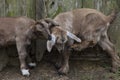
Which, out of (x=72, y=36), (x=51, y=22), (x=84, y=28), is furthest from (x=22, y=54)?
(x=84, y=28)

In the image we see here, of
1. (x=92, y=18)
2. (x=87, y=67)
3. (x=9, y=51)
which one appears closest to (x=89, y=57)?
(x=87, y=67)

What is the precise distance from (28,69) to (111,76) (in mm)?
1177

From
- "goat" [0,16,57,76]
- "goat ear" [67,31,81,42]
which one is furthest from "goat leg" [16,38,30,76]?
"goat ear" [67,31,81,42]

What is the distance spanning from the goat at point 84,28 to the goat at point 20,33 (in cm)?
27

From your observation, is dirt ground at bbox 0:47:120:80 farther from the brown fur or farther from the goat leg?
the brown fur

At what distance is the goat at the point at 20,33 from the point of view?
219 inches

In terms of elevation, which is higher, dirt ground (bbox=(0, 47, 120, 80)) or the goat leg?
the goat leg

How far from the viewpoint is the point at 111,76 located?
5.70 meters

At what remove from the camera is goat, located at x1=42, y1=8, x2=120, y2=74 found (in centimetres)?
561

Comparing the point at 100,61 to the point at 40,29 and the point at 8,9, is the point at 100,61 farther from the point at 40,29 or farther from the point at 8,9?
the point at 8,9

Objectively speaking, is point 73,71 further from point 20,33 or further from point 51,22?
point 20,33

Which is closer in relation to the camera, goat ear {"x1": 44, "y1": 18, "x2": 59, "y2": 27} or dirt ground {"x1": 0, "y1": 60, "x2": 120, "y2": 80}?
goat ear {"x1": 44, "y1": 18, "x2": 59, "y2": 27}

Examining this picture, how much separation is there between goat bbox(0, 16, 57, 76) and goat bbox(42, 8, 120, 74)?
27cm

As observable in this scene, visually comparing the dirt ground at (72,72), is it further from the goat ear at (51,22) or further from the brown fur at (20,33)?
the goat ear at (51,22)
